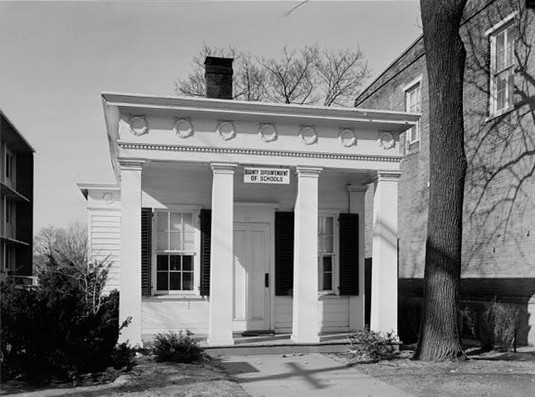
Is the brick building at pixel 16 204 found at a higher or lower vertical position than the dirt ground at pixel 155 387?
higher

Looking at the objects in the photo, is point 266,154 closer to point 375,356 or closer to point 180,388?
point 375,356

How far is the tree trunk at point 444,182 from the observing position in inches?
408

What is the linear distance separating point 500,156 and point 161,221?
8.31m

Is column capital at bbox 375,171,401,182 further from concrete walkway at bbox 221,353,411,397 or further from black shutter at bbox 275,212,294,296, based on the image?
concrete walkway at bbox 221,353,411,397

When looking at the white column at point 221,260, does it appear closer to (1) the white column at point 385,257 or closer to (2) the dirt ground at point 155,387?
(2) the dirt ground at point 155,387

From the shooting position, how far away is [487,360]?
1082 cm

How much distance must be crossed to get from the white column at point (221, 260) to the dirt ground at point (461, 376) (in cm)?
217

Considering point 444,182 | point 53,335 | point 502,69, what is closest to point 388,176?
point 444,182

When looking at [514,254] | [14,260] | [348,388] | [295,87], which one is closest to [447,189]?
[348,388]

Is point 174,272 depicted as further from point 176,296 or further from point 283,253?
point 283,253

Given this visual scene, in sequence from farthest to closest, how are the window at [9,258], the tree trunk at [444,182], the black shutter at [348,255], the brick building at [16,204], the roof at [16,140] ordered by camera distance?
1. the window at [9,258]
2. the brick building at [16,204]
3. the roof at [16,140]
4. the black shutter at [348,255]
5. the tree trunk at [444,182]

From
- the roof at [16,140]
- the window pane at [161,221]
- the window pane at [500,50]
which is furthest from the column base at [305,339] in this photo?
the roof at [16,140]

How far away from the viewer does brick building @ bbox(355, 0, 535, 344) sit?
13.8 metres

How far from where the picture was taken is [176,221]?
1284 cm
